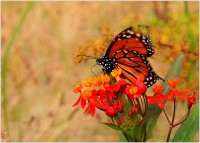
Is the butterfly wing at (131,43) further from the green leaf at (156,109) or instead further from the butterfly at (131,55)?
the green leaf at (156,109)

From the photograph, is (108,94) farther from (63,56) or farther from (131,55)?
(63,56)

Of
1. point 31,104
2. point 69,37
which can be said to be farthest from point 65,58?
point 31,104

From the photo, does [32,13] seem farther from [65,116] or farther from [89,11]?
[65,116]

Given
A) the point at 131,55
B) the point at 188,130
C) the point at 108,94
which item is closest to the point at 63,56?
the point at 131,55

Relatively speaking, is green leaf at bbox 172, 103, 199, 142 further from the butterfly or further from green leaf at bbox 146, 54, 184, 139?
the butterfly

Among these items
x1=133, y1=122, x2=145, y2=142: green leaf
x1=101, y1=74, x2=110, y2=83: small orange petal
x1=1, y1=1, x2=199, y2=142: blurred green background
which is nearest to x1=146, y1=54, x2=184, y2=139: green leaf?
x1=133, y1=122, x2=145, y2=142: green leaf

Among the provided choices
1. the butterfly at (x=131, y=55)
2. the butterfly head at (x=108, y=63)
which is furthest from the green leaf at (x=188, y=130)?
the butterfly head at (x=108, y=63)
